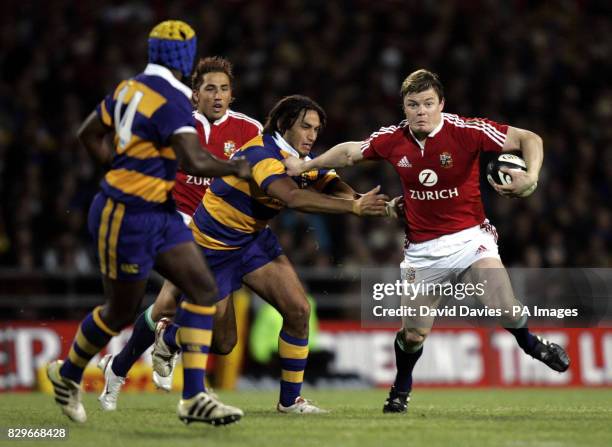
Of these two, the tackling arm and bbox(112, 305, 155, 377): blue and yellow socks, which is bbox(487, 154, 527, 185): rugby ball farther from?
bbox(112, 305, 155, 377): blue and yellow socks

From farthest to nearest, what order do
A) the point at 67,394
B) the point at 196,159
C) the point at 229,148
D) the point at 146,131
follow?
the point at 229,148 → the point at 67,394 → the point at 146,131 → the point at 196,159

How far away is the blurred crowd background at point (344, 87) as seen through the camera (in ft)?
Answer: 48.3

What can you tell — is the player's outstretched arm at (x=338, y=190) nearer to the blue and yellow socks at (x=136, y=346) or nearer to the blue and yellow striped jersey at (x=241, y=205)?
the blue and yellow striped jersey at (x=241, y=205)

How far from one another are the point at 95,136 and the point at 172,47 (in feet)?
2.57

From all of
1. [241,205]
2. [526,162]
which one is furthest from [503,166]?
[241,205]

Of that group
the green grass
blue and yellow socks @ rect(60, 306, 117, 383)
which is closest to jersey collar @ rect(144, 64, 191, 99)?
blue and yellow socks @ rect(60, 306, 117, 383)

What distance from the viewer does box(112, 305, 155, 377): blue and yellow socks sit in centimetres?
879

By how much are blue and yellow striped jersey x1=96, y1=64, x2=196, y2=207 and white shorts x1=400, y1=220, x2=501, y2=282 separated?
2.37 metres

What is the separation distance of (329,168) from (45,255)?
6842 millimetres

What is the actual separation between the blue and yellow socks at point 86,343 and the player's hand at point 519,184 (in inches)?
116

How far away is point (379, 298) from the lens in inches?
565

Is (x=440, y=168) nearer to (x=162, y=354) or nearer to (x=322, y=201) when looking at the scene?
(x=322, y=201)

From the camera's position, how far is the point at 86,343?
710 centimetres

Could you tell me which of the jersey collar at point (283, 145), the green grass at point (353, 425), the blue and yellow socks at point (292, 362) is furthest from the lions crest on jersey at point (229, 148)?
the green grass at point (353, 425)
